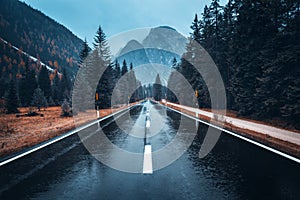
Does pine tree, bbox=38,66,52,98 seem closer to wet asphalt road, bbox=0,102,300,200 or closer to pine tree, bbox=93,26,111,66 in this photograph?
pine tree, bbox=93,26,111,66

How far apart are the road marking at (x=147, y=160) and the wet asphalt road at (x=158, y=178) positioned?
14cm

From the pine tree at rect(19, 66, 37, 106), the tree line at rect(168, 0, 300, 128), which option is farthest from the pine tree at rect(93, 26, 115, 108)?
the pine tree at rect(19, 66, 37, 106)

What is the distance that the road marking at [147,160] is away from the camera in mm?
4648

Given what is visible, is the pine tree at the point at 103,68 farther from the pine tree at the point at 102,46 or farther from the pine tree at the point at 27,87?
the pine tree at the point at 27,87

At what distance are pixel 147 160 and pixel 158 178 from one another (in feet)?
4.51

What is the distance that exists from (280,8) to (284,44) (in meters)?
2.47

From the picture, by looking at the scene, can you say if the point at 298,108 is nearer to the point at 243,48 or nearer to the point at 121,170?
the point at 243,48

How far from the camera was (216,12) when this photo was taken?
90.0 ft

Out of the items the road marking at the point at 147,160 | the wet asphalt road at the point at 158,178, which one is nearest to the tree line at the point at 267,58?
the wet asphalt road at the point at 158,178

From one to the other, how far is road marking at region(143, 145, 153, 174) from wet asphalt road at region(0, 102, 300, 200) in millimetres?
144

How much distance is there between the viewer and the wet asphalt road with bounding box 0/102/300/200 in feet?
11.3

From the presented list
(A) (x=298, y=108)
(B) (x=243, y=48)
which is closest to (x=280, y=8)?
(B) (x=243, y=48)

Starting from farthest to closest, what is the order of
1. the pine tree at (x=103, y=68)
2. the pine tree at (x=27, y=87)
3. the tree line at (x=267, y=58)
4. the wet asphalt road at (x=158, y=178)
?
1. the pine tree at (x=27, y=87)
2. the pine tree at (x=103, y=68)
3. the tree line at (x=267, y=58)
4. the wet asphalt road at (x=158, y=178)

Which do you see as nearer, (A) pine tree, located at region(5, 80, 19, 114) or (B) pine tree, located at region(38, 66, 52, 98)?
(A) pine tree, located at region(5, 80, 19, 114)
